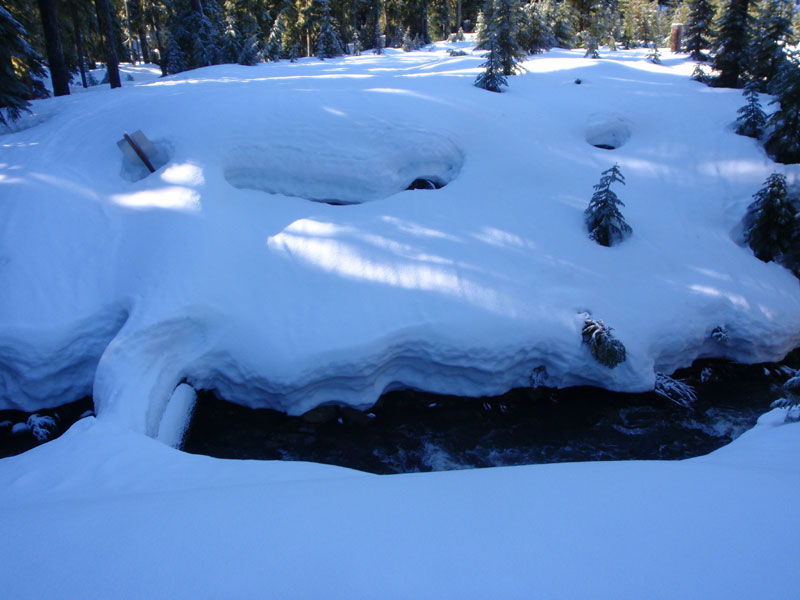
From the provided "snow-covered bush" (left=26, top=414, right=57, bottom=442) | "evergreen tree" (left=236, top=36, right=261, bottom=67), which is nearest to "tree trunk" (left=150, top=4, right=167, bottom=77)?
"evergreen tree" (left=236, top=36, right=261, bottom=67)

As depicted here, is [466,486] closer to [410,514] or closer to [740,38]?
[410,514]

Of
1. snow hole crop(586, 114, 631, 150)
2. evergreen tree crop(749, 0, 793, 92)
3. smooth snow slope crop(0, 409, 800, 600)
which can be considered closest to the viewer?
smooth snow slope crop(0, 409, 800, 600)

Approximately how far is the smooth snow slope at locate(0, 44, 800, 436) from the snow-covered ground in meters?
0.05

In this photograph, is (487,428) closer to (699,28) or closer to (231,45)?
(699,28)

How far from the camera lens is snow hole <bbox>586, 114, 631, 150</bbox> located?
11938mm

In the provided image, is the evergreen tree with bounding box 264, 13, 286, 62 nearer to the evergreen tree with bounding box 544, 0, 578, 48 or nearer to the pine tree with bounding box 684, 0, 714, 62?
the evergreen tree with bounding box 544, 0, 578, 48

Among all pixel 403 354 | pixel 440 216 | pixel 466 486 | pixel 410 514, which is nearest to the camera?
pixel 410 514

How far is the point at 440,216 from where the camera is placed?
8992 millimetres

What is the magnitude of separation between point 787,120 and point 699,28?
967 centimetres

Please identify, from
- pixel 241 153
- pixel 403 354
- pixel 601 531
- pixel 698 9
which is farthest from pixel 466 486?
pixel 698 9

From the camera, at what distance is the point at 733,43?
13.8 metres

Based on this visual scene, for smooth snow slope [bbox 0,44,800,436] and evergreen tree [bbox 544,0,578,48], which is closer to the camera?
smooth snow slope [bbox 0,44,800,436]

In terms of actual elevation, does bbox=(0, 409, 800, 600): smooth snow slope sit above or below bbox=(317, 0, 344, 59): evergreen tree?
below

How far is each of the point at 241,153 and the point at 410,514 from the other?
30.2 ft
